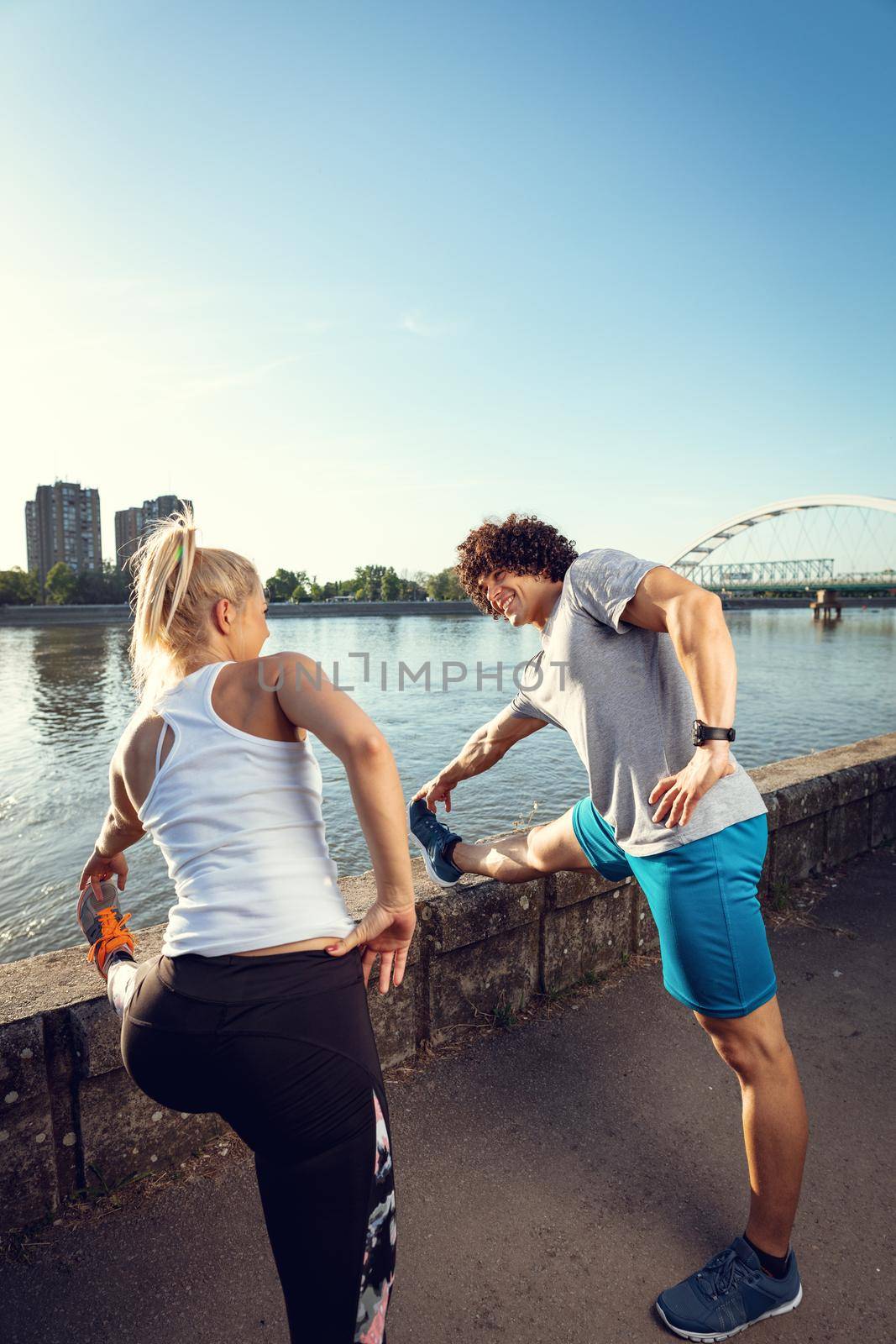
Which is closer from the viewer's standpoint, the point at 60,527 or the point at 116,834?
the point at 116,834

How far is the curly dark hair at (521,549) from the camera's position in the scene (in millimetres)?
2453

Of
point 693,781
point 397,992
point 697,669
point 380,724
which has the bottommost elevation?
point 380,724

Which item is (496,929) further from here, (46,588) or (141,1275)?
(46,588)

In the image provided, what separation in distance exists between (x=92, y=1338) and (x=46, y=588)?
108798mm

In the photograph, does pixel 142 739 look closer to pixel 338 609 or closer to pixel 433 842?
pixel 433 842

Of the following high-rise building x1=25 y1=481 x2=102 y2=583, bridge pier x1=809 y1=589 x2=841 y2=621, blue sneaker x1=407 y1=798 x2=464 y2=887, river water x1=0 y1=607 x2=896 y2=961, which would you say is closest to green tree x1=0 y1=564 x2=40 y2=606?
high-rise building x1=25 y1=481 x2=102 y2=583

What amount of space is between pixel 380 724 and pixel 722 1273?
15346mm

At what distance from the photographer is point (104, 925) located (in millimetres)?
2018

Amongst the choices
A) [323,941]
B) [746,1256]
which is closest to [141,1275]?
[323,941]

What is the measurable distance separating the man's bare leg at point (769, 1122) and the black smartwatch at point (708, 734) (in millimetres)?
663

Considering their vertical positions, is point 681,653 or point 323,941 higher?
point 681,653

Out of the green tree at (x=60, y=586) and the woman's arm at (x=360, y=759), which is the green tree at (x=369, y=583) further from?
the woman's arm at (x=360, y=759)

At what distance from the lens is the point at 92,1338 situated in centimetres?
177

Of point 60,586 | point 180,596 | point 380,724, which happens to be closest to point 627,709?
point 180,596
